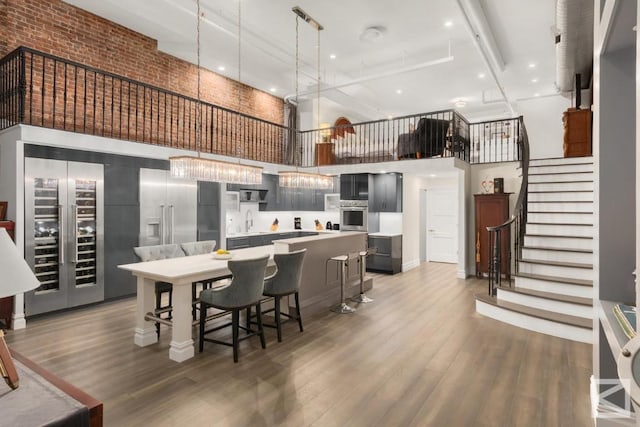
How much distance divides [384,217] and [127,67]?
20.7 feet

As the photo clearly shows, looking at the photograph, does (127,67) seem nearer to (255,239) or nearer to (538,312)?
(255,239)

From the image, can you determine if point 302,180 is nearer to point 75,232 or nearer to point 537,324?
point 75,232

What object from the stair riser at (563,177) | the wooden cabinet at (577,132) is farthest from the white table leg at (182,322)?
the wooden cabinet at (577,132)

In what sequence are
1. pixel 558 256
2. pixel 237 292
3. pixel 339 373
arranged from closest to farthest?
pixel 339 373, pixel 237 292, pixel 558 256

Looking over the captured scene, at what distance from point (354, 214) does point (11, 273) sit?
24.8ft

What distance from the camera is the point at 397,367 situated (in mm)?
3293

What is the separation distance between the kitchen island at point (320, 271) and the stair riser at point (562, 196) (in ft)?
10.8

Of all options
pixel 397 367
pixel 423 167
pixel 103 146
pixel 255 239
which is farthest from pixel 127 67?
pixel 397 367

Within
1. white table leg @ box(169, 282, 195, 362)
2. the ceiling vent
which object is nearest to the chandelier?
white table leg @ box(169, 282, 195, 362)

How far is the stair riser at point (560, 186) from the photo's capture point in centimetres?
586

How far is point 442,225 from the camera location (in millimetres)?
9664

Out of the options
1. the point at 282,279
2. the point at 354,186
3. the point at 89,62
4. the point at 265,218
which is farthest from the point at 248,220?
the point at 282,279

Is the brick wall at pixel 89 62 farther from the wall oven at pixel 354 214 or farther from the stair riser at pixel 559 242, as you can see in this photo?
the stair riser at pixel 559 242

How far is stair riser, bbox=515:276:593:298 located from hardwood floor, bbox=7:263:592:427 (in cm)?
71
